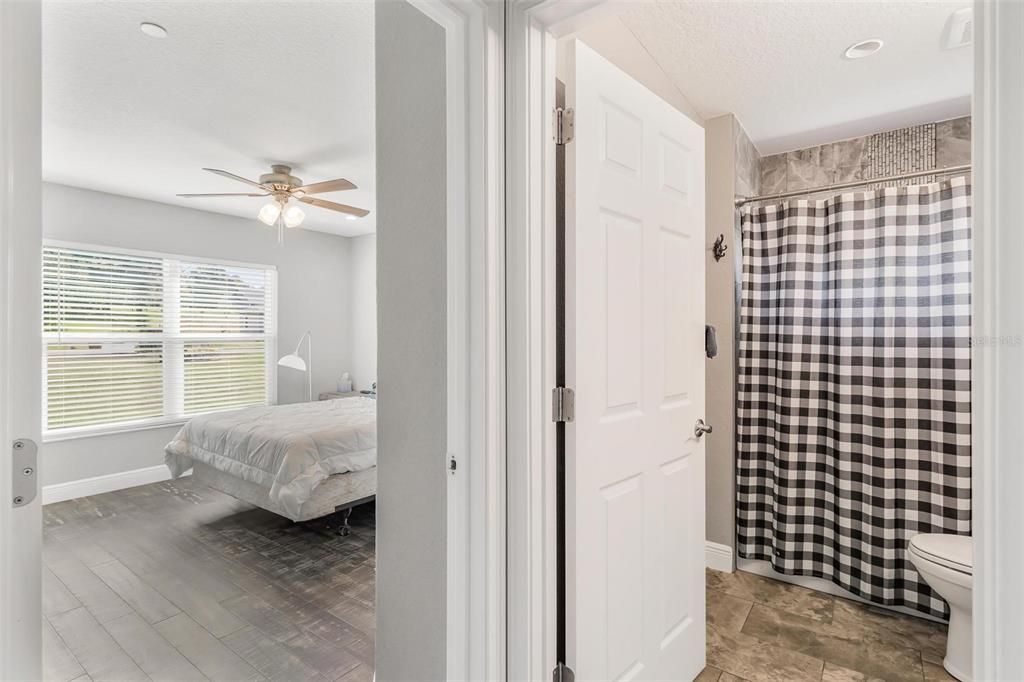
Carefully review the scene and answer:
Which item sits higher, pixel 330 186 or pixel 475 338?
pixel 330 186

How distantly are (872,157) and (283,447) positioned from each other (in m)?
3.80

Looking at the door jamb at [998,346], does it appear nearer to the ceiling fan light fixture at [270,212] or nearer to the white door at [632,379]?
the white door at [632,379]

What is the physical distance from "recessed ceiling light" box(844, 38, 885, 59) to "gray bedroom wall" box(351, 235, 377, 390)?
191 inches

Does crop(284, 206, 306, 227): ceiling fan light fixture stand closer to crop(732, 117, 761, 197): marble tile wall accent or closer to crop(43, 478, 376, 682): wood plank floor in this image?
crop(43, 478, 376, 682): wood plank floor

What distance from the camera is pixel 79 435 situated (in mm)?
4105

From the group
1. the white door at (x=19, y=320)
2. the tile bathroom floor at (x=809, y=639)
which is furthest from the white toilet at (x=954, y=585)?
the white door at (x=19, y=320)

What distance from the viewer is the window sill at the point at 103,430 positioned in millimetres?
3977

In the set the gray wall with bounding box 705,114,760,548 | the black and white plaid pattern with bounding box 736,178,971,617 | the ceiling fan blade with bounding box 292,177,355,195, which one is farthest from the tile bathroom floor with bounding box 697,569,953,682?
the ceiling fan blade with bounding box 292,177,355,195

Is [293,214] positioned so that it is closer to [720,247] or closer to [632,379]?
[720,247]

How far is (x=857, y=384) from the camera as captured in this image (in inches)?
97.5

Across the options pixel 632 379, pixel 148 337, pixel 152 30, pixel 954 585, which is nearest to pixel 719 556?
pixel 954 585

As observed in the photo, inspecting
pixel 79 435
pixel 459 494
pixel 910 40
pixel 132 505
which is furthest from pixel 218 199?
pixel 910 40

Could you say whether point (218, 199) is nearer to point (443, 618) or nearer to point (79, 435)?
point (79, 435)

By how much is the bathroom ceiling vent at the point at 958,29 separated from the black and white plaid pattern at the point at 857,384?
551 mm
